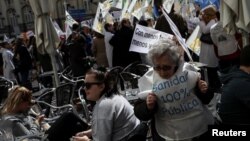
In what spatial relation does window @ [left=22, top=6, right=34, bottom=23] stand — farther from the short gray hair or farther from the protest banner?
the short gray hair

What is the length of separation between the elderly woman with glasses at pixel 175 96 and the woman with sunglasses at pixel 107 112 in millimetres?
418

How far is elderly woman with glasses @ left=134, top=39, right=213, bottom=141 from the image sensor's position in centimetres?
321

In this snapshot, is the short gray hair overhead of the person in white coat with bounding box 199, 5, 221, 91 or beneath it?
overhead

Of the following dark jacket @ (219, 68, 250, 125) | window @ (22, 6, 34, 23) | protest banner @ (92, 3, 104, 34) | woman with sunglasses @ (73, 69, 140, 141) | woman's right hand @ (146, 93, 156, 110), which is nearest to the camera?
woman's right hand @ (146, 93, 156, 110)

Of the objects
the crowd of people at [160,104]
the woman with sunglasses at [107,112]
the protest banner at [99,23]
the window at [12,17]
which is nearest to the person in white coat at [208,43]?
the protest banner at [99,23]

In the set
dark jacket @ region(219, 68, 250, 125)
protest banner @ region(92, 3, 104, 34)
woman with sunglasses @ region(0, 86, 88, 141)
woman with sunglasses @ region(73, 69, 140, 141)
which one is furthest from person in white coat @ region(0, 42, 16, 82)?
dark jacket @ region(219, 68, 250, 125)

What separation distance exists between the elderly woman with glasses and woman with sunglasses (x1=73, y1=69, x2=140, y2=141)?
0.42 m

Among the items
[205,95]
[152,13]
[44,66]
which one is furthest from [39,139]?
[152,13]

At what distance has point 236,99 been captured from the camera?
137 inches

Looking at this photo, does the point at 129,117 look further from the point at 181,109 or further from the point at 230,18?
the point at 230,18

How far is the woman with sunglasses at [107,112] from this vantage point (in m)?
3.62

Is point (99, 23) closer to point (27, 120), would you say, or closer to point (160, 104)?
point (27, 120)

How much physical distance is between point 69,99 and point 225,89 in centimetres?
364

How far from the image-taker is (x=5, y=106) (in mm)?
4789
